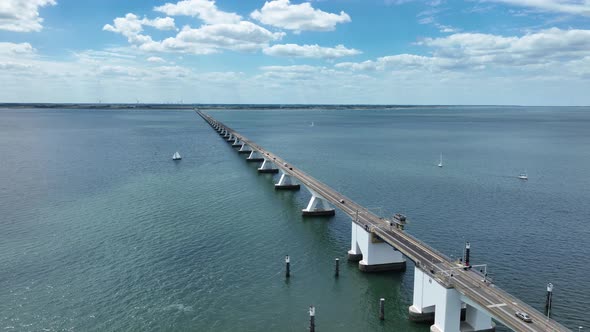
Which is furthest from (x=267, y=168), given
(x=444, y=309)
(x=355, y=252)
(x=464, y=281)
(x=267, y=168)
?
(x=444, y=309)

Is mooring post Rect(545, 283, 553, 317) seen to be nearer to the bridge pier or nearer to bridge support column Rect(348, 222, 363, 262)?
the bridge pier

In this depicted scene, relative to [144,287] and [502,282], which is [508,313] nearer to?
[502,282]

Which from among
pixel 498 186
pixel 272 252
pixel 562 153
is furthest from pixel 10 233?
pixel 562 153

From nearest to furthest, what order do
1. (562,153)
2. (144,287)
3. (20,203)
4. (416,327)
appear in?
(416,327) → (144,287) → (20,203) → (562,153)

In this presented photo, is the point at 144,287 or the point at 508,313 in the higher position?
the point at 508,313

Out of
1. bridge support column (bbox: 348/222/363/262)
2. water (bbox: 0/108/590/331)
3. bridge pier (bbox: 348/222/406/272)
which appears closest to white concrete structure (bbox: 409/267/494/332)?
water (bbox: 0/108/590/331)

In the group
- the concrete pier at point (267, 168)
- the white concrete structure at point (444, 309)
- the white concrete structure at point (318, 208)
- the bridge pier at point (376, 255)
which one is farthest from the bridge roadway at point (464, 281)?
the concrete pier at point (267, 168)

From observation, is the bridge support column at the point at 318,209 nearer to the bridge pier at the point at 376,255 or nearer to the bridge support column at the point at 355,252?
the bridge support column at the point at 355,252
